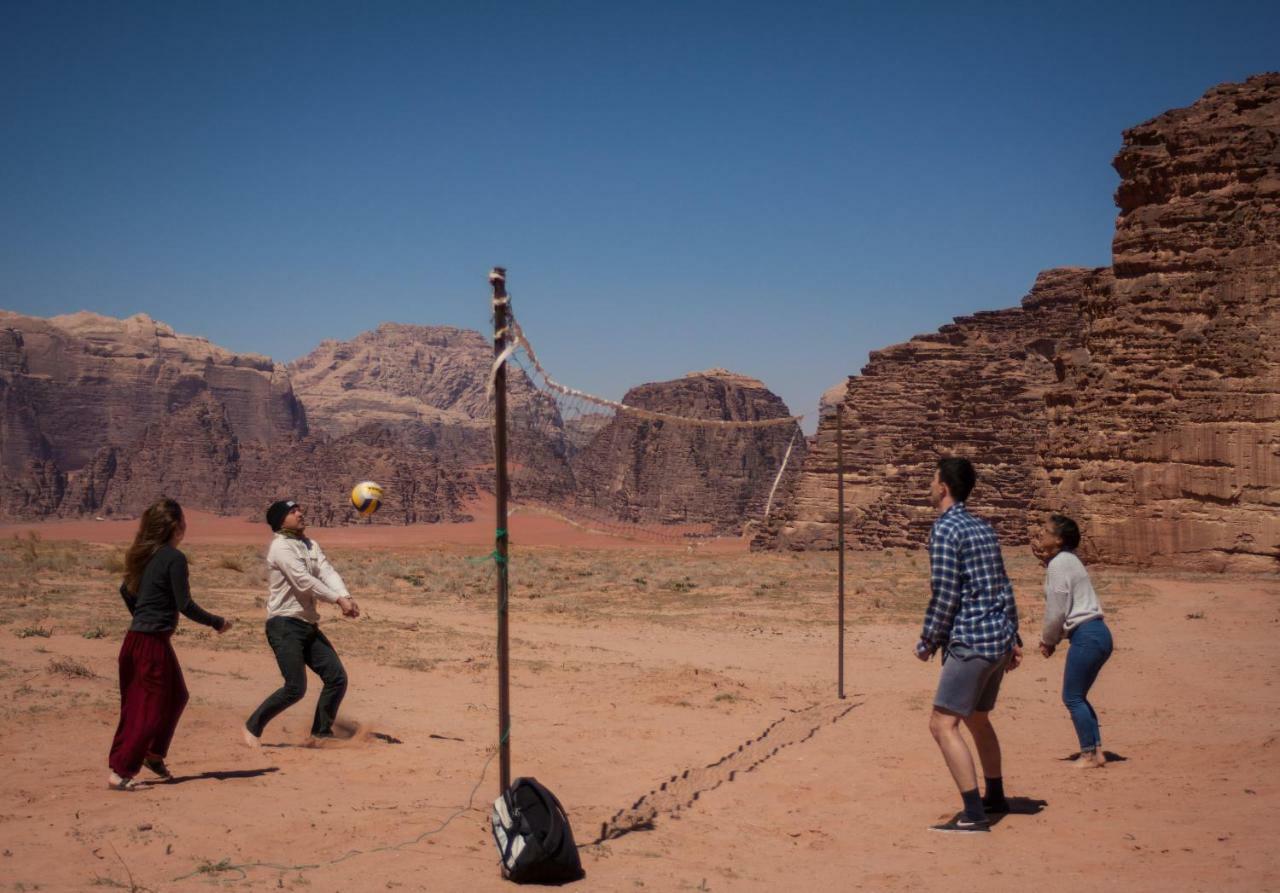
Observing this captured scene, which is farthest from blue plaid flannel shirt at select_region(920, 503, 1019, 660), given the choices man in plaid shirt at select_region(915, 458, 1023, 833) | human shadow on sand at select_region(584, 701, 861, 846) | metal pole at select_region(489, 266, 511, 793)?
metal pole at select_region(489, 266, 511, 793)

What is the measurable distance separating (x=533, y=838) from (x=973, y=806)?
254 cm

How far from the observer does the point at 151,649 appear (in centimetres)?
681

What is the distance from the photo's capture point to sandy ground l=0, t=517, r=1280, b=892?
558 cm

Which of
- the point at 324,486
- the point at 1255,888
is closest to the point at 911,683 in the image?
the point at 1255,888

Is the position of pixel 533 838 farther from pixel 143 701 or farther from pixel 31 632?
pixel 31 632

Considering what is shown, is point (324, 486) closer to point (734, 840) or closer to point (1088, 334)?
point (1088, 334)

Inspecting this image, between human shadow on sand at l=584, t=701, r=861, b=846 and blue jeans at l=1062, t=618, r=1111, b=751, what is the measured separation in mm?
2368

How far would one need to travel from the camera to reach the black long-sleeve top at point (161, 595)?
6.85 meters

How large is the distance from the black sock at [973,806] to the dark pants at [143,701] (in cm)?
476

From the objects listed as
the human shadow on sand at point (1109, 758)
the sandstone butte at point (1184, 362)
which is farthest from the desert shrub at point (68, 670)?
the sandstone butte at point (1184, 362)

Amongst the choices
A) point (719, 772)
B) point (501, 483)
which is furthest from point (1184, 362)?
point (501, 483)

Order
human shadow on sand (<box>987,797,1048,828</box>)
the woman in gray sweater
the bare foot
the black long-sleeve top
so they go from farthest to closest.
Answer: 1. the bare foot
2. the woman in gray sweater
3. the black long-sleeve top
4. human shadow on sand (<box>987,797,1048,828</box>)

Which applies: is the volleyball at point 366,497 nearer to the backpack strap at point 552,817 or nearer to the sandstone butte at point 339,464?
the backpack strap at point 552,817

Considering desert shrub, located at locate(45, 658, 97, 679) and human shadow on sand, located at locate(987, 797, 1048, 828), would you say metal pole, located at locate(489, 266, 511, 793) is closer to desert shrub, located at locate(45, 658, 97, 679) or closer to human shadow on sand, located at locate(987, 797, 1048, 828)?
human shadow on sand, located at locate(987, 797, 1048, 828)
